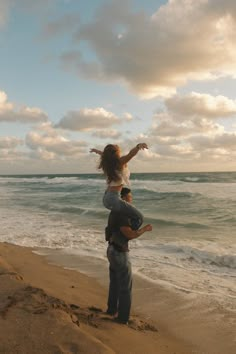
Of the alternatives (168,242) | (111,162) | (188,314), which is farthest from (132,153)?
(168,242)

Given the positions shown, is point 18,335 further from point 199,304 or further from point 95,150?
point 199,304

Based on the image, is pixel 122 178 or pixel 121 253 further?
pixel 121 253

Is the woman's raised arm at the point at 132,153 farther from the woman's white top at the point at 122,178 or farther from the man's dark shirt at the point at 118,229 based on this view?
the man's dark shirt at the point at 118,229

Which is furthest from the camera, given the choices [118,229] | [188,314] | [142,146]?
[188,314]

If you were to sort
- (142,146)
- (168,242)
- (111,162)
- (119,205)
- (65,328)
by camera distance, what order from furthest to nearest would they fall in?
(168,242)
(119,205)
(111,162)
(142,146)
(65,328)

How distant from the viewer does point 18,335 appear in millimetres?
3244

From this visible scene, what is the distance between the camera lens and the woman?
3.99 meters

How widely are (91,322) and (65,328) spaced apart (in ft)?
2.30

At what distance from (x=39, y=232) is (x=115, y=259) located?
9222 mm

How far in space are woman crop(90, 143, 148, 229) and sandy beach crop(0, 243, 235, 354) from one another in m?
1.23

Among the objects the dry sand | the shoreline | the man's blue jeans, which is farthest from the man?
the shoreline

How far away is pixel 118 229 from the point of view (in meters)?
4.21

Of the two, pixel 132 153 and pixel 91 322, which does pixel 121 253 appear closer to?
pixel 91 322

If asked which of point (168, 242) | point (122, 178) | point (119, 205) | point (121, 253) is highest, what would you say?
point (122, 178)
